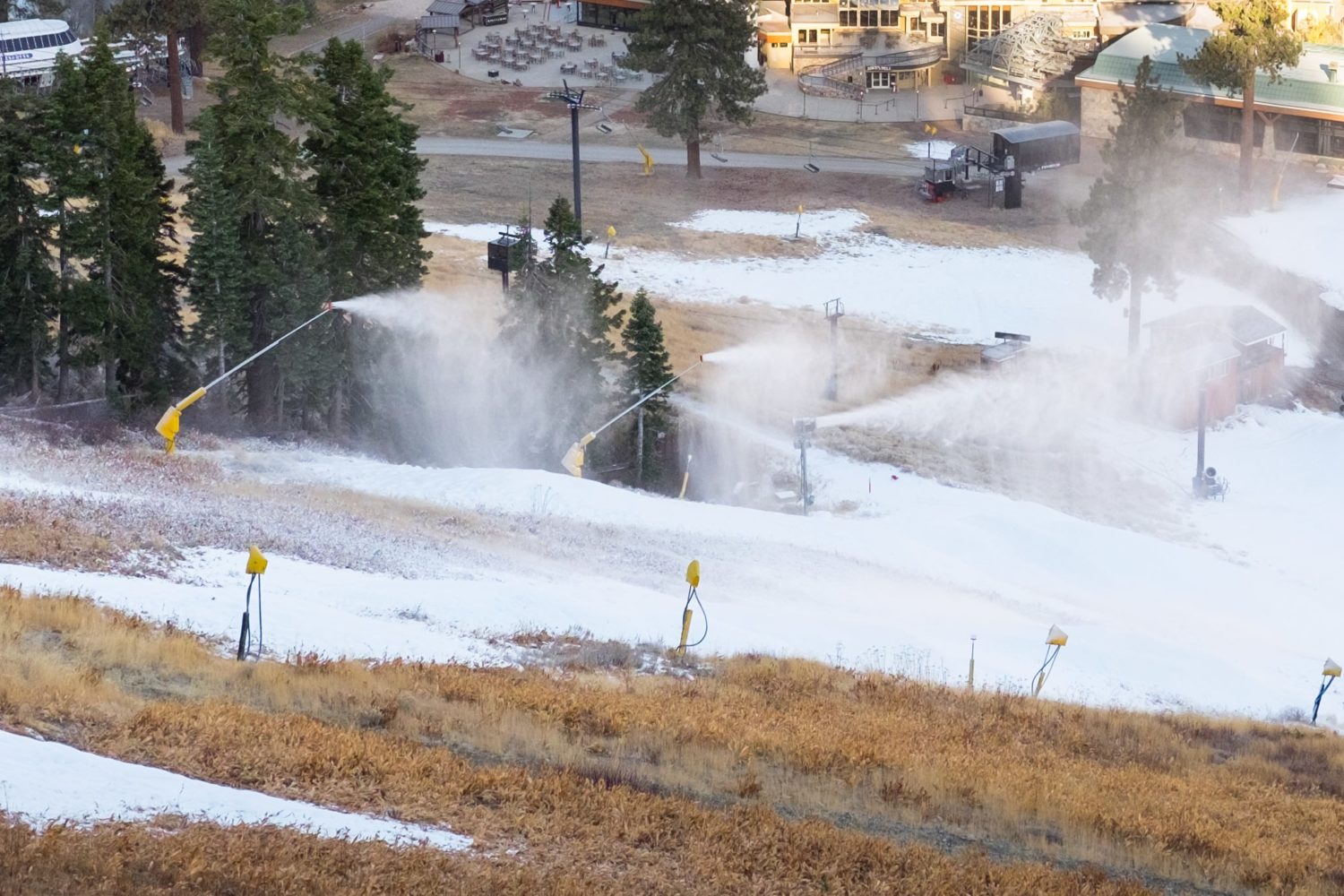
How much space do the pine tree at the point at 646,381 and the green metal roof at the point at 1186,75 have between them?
39581mm

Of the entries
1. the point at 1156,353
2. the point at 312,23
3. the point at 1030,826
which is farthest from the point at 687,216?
the point at 1030,826

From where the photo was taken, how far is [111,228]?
3641 cm

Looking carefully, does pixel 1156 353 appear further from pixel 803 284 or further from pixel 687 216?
pixel 687 216

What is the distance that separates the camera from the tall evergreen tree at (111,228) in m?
35.7

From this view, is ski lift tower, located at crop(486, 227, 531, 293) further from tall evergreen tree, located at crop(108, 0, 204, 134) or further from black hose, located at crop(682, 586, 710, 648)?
tall evergreen tree, located at crop(108, 0, 204, 134)

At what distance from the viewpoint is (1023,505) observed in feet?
133

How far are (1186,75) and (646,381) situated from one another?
146 ft

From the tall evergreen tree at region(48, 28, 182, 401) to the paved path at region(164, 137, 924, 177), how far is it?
3175 centimetres

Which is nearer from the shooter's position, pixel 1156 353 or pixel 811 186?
pixel 1156 353

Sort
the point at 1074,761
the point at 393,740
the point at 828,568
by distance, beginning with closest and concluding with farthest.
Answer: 1. the point at 393,740
2. the point at 1074,761
3. the point at 828,568

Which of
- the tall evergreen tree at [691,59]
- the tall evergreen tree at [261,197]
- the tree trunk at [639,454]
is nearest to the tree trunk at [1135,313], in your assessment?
the tree trunk at [639,454]

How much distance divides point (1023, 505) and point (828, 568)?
10430mm

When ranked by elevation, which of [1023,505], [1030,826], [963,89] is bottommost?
[1023,505]

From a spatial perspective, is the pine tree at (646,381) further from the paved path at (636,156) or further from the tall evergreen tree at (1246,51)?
the tall evergreen tree at (1246,51)
